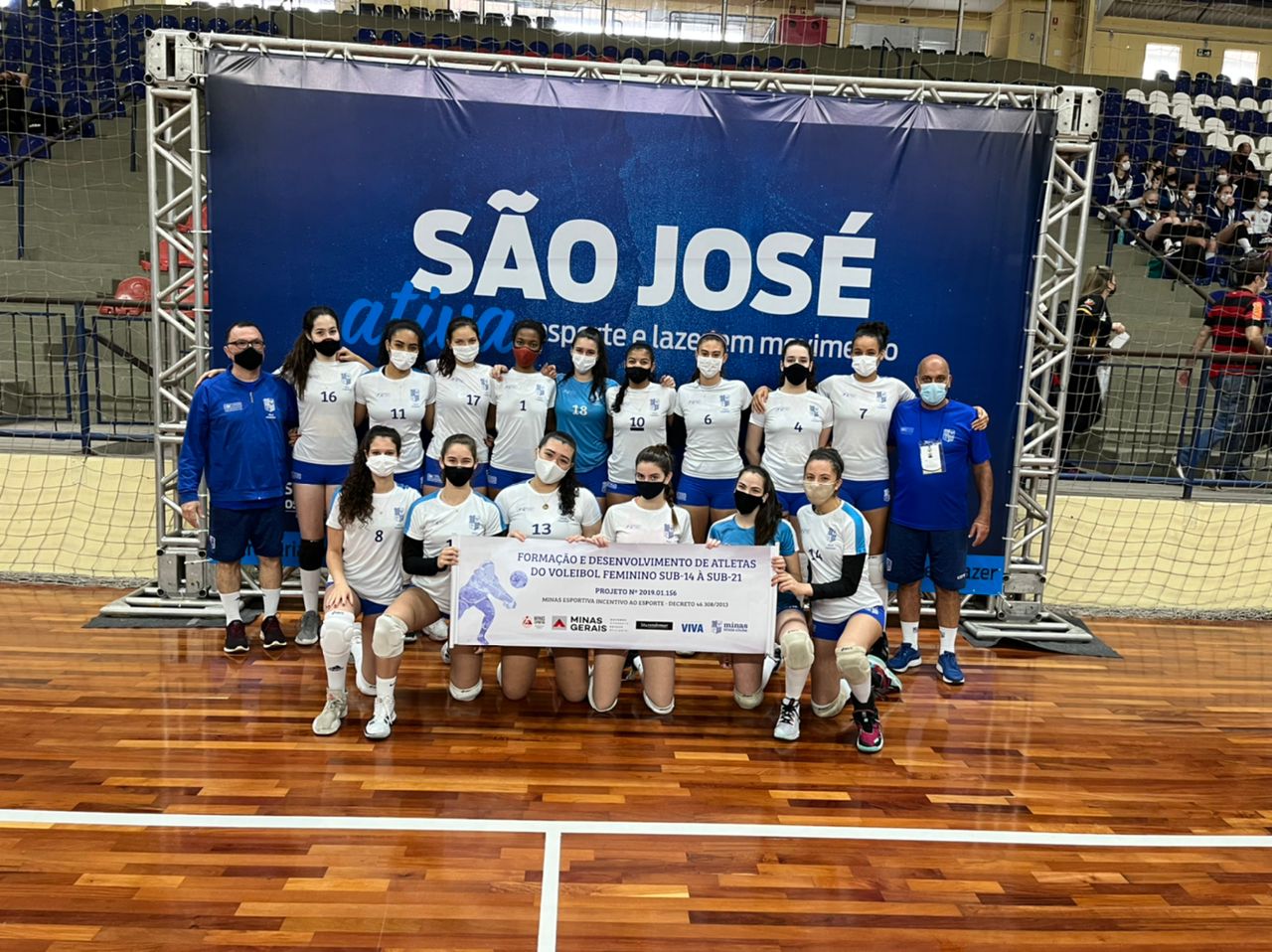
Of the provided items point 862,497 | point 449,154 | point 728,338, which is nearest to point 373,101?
point 449,154

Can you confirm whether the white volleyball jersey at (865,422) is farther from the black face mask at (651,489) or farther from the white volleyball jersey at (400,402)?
the white volleyball jersey at (400,402)

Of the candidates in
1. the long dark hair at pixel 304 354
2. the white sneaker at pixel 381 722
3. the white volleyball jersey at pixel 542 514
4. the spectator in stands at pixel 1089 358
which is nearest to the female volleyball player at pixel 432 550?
the white sneaker at pixel 381 722

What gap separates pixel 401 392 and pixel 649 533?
1945 millimetres

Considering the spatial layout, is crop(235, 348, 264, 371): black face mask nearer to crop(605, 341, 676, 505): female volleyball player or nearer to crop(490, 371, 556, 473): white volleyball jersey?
crop(490, 371, 556, 473): white volleyball jersey

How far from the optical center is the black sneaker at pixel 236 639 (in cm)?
600

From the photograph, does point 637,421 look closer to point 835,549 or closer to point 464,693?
point 835,549

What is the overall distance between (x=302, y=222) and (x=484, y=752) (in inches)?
153

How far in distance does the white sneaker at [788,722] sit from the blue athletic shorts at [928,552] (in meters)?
1.45

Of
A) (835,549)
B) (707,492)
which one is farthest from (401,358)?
(835,549)

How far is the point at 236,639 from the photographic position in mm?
6027

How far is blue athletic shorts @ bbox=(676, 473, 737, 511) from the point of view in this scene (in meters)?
6.23

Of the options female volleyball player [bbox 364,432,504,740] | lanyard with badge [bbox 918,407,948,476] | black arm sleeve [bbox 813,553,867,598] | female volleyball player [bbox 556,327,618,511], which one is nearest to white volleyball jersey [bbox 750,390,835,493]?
lanyard with badge [bbox 918,407,948,476]

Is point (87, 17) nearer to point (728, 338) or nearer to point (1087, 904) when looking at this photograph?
point (728, 338)

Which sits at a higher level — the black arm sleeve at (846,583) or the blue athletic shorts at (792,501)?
the blue athletic shorts at (792,501)
